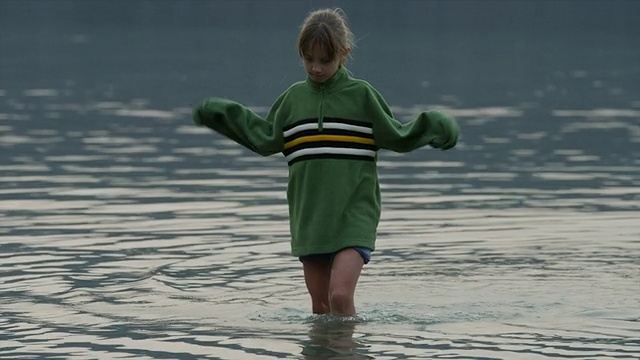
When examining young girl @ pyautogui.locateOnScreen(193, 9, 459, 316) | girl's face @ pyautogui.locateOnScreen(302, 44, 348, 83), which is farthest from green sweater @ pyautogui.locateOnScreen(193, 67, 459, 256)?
girl's face @ pyautogui.locateOnScreen(302, 44, 348, 83)

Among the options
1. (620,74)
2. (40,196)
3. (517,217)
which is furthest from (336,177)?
(620,74)

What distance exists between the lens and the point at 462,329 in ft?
30.9

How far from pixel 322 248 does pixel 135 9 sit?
84554 mm

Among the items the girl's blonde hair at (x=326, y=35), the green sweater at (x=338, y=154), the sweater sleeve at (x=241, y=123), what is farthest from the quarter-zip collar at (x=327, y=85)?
→ the sweater sleeve at (x=241, y=123)

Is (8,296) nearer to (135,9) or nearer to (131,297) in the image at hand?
(131,297)

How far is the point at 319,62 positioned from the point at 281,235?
13.0ft

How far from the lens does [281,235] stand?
1292 cm

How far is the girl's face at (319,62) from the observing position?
9078mm

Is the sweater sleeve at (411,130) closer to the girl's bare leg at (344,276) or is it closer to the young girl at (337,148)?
the young girl at (337,148)

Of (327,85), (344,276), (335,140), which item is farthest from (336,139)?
(344,276)

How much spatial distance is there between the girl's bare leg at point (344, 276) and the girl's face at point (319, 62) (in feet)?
3.01

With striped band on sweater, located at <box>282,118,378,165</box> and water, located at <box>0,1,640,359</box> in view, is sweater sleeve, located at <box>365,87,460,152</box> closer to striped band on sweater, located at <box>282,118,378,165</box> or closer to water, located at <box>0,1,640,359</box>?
striped band on sweater, located at <box>282,118,378,165</box>

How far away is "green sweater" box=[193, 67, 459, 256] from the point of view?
9164mm

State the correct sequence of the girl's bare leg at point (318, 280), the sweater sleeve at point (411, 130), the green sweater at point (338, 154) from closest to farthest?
the sweater sleeve at point (411, 130) < the green sweater at point (338, 154) < the girl's bare leg at point (318, 280)
